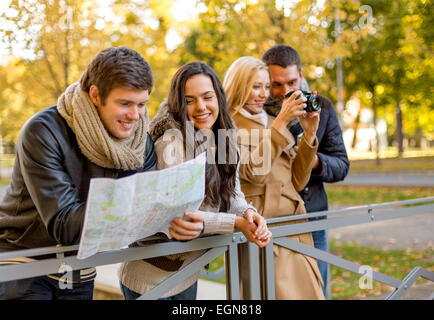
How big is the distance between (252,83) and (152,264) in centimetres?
117

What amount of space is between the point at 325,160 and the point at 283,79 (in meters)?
0.57

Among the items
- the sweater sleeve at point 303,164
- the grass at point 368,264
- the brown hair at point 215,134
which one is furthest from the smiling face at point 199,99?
the grass at point 368,264

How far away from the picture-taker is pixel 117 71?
5.68ft

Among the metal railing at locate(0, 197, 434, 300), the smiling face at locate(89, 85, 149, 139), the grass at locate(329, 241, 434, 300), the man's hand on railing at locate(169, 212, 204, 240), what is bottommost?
the grass at locate(329, 241, 434, 300)

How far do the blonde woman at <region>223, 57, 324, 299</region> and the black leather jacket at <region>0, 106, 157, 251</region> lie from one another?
89 cm

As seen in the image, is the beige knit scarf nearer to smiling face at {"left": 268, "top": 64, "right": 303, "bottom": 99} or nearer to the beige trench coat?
the beige trench coat

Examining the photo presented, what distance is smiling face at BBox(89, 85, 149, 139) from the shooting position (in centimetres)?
177

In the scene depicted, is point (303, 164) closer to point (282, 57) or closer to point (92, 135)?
point (282, 57)

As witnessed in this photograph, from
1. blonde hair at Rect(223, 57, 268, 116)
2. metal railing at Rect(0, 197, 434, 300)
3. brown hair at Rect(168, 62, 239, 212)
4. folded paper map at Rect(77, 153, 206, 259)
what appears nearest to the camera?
folded paper map at Rect(77, 153, 206, 259)

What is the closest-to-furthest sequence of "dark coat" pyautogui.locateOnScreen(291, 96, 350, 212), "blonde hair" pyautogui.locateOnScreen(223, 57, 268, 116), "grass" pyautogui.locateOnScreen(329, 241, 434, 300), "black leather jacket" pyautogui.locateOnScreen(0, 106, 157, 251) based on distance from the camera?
"black leather jacket" pyautogui.locateOnScreen(0, 106, 157, 251), "blonde hair" pyautogui.locateOnScreen(223, 57, 268, 116), "dark coat" pyautogui.locateOnScreen(291, 96, 350, 212), "grass" pyautogui.locateOnScreen(329, 241, 434, 300)

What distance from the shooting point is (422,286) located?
4246 mm

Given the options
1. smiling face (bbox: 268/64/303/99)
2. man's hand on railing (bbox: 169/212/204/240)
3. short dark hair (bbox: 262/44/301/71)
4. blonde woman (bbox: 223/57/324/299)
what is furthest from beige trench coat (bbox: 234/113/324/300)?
man's hand on railing (bbox: 169/212/204/240)

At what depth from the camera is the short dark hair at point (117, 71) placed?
5.71ft
